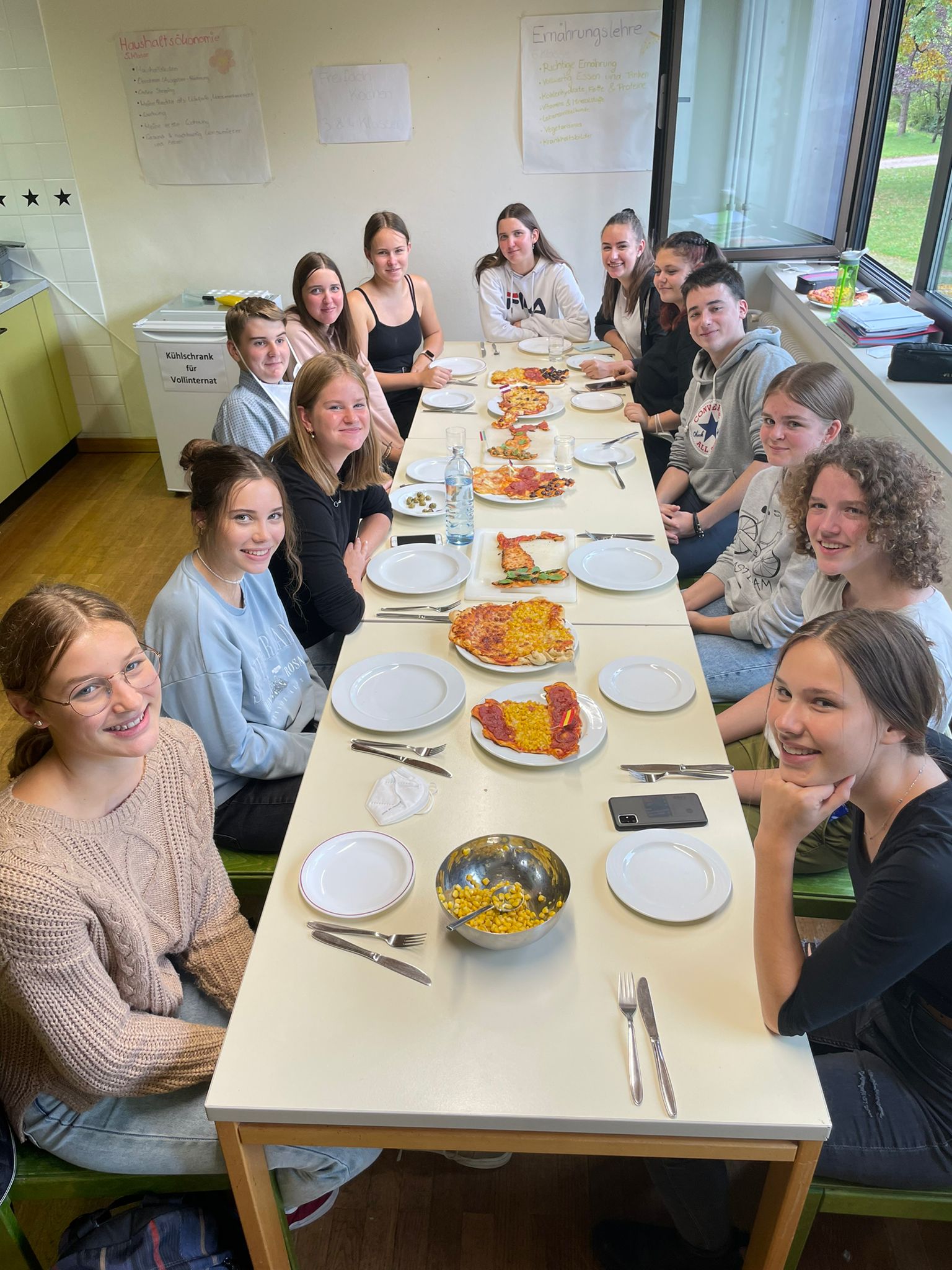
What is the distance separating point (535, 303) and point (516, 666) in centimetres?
276

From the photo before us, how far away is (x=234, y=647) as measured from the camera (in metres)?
1.85

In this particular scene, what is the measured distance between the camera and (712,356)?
3.06m

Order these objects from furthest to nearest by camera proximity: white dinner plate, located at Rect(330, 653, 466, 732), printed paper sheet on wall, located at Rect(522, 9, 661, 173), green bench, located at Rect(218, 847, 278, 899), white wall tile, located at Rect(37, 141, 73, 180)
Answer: white wall tile, located at Rect(37, 141, 73, 180) < printed paper sheet on wall, located at Rect(522, 9, 661, 173) < green bench, located at Rect(218, 847, 278, 899) < white dinner plate, located at Rect(330, 653, 466, 732)

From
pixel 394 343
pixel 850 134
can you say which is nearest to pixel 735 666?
pixel 394 343

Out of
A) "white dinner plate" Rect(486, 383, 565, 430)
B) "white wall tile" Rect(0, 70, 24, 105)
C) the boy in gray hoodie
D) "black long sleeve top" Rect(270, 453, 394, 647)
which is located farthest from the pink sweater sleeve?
"white wall tile" Rect(0, 70, 24, 105)

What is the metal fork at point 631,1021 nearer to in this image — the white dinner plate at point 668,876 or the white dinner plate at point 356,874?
the white dinner plate at point 668,876

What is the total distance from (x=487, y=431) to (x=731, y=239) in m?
2.34

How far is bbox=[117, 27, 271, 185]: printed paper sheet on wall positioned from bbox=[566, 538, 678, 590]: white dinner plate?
328cm

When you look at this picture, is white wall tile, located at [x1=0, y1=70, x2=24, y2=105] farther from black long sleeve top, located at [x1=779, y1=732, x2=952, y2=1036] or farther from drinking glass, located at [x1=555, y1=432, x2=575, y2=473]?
black long sleeve top, located at [x1=779, y1=732, x2=952, y2=1036]

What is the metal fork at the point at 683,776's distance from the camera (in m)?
1.60

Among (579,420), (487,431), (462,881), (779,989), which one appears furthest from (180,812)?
(579,420)

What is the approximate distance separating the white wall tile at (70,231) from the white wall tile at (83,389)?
0.67 m

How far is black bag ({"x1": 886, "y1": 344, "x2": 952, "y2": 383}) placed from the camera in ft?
9.76

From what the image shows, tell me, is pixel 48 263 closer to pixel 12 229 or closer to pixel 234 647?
pixel 12 229
